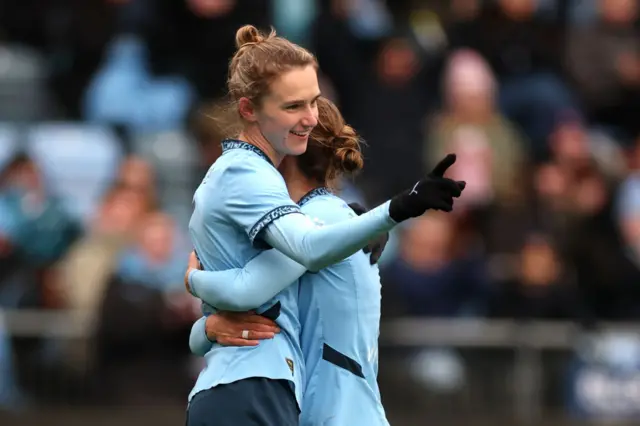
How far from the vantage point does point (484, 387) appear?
345 inches

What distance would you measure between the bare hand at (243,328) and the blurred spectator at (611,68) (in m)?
8.02

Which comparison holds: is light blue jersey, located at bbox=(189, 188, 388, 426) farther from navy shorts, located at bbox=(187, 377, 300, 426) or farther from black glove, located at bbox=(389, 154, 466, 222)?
black glove, located at bbox=(389, 154, 466, 222)

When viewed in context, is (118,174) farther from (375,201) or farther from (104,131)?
(375,201)

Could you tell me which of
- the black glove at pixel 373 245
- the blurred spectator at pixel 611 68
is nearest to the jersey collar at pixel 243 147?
the black glove at pixel 373 245

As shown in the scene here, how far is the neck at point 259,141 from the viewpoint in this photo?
15.0 feet

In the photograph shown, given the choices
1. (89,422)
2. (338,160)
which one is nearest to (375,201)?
(89,422)

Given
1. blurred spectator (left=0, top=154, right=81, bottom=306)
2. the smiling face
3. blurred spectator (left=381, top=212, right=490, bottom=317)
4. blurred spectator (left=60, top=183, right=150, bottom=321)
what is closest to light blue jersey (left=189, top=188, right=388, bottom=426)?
the smiling face

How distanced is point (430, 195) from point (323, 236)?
0.36m

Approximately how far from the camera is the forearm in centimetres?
415

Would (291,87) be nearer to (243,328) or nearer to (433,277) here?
(243,328)

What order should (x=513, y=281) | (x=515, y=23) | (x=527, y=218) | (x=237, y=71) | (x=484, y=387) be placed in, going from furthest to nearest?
1. (x=515, y=23)
2. (x=527, y=218)
3. (x=513, y=281)
4. (x=484, y=387)
5. (x=237, y=71)

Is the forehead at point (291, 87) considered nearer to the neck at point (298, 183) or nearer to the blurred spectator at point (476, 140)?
the neck at point (298, 183)

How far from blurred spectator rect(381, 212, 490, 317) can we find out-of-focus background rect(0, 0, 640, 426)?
16 mm

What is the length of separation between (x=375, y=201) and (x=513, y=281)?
1258mm
